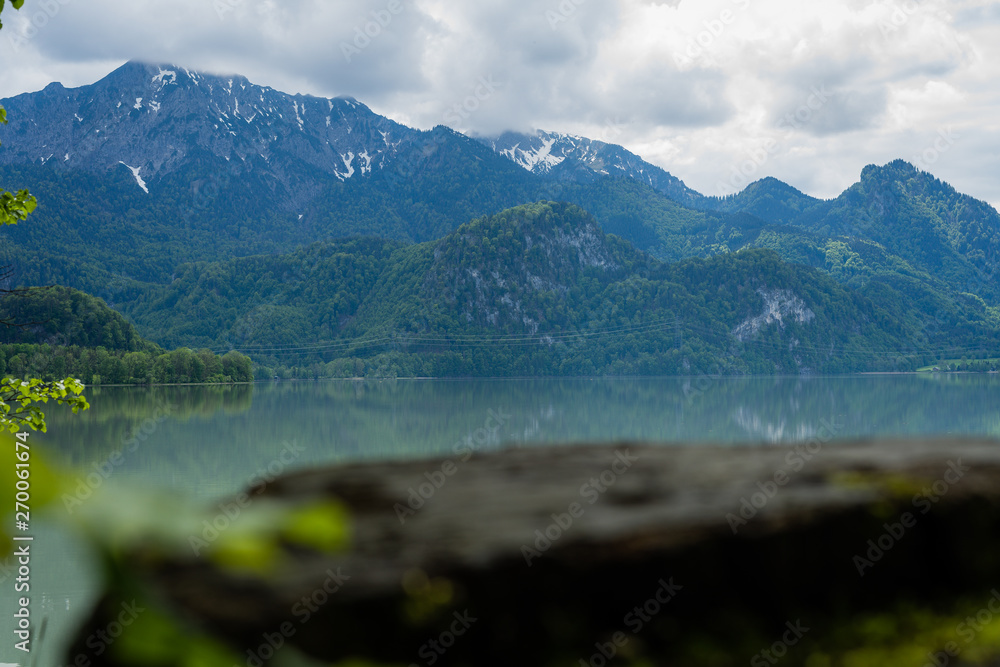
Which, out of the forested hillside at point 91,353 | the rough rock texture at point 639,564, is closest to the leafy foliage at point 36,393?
the rough rock texture at point 639,564

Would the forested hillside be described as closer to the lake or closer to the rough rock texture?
the lake

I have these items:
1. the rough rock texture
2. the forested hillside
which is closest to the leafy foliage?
the rough rock texture

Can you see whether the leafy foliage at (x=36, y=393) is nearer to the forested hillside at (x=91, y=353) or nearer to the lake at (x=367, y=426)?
the lake at (x=367, y=426)

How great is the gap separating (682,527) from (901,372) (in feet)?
726

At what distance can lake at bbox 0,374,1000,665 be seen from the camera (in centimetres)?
3881

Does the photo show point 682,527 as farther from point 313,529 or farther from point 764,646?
point 313,529

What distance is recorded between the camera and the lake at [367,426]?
38812mm

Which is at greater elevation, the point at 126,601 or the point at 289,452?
the point at 126,601

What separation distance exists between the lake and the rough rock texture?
1495 cm

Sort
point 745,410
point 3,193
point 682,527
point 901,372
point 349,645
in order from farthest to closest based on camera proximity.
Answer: point 901,372
point 745,410
point 3,193
point 682,527
point 349,645

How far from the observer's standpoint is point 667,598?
5.74ft

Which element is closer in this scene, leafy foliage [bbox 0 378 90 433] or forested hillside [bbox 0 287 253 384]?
leafy foliage [bbox 0 378 90 433]

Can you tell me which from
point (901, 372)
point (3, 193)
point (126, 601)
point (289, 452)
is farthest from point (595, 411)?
point (901, 372)

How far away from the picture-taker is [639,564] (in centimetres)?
171
